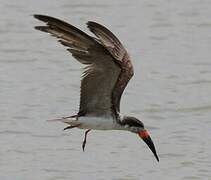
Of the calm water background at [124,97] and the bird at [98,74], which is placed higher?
the bird at [98,74]

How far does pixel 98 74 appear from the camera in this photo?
Result: 913cm

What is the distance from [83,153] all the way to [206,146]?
1.27 metres

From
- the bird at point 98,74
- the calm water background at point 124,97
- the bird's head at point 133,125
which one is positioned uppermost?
the bird at point 98,74

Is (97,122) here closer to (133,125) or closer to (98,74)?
(133,125)

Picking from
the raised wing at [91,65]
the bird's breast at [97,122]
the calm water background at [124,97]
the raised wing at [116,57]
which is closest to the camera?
the raised wing at [91,65]

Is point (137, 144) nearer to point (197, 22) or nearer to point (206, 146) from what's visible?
point (206, 146)

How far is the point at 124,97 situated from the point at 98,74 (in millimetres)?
3805

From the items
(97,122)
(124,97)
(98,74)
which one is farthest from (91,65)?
(124,97)

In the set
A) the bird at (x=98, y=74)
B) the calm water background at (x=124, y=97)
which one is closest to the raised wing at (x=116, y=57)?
the bird at (x=98, y=74)

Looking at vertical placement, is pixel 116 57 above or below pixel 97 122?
above

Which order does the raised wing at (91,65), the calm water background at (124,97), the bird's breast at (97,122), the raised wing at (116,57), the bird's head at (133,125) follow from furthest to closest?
1. the calm water background at (124,97)
2. the bird's head at (133,125)
3. the bird's breast at (97,122)
4. the raised wing at (116,57)
5. the raised wing at (91,65)

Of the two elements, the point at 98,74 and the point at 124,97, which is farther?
the point at 124,97

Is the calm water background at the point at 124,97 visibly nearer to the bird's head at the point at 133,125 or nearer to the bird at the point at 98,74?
the bird's head at the point at 133,125

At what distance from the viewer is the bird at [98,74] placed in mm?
8811
